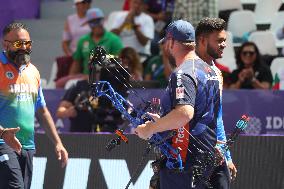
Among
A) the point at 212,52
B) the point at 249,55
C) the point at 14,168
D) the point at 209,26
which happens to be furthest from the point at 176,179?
the point at 249,55

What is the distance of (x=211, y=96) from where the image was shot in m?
6.40

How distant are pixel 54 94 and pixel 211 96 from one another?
5657 millimetres

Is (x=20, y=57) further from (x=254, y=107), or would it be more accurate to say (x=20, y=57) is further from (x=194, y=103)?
(x=254, y=107)

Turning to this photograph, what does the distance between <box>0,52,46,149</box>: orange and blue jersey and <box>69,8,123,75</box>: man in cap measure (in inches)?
190

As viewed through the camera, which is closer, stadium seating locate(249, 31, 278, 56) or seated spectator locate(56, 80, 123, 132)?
seated spectator locate(56, 80, 123, 132)

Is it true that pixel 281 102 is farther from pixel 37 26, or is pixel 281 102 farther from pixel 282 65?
pixel 37 26

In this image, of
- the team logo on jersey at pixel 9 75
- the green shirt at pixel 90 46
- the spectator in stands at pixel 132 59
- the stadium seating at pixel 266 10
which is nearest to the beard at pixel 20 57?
the team logo on jersey at pixel 9 75

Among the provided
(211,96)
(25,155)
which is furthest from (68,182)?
(211,96)

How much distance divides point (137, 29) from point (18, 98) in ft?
19.5

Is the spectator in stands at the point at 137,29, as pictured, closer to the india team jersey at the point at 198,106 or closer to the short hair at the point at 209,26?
the short hair at the point at 209,26

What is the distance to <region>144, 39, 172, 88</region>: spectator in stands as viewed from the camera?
12.0 m

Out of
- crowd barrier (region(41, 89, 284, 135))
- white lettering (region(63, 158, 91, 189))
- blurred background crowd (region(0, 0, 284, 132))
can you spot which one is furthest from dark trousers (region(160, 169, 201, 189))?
blurred background crowd (region(0, 0, 284, 132))

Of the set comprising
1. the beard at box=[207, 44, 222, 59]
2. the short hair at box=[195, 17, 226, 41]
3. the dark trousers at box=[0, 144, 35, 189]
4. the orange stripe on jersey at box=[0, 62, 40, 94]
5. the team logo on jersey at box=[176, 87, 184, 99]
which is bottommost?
the dark trousers at box=[0, 144, 35, 189]

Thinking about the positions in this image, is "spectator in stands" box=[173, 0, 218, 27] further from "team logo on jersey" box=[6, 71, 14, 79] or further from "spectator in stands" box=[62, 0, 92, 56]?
"team logo on jersey" box=[6, 71, 14, 79]
